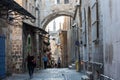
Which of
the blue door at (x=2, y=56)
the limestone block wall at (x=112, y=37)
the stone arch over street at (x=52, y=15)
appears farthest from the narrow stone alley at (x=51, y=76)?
the stone arch over street at (x=52, y=15)

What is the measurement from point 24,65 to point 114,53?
20.0 m

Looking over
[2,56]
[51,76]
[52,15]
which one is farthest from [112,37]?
[52,15]

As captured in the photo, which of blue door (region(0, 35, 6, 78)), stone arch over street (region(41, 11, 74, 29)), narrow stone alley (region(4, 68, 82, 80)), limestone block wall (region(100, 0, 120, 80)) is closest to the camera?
limestone block wall (region(100, 0, 120, 80))

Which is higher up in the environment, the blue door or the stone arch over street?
the stone arch over street

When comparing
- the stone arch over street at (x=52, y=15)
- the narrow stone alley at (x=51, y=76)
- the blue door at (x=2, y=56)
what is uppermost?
the stone arch over street at (x=52, y=15)

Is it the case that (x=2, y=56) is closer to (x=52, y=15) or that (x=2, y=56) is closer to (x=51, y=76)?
(x=51, y=76)

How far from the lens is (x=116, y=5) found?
10.9m

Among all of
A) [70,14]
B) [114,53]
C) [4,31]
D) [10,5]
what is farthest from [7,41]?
[70,14]

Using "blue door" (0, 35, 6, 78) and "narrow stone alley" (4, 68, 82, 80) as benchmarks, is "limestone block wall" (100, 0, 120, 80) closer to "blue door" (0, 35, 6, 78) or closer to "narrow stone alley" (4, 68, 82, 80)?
"blue door" (0, 35, 6, 78)

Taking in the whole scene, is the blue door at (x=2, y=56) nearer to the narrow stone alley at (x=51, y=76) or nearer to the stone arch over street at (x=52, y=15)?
the narrow stone alley at (x=51, y=76)

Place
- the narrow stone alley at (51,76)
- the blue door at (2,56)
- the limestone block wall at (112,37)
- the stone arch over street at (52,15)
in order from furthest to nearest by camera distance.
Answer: the stone arch over street at (52,15)
the narrow stone alley at (51,76)
the blue door at (2,56)
the limestone block wall at (112,37)

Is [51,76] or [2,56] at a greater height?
[2,56]

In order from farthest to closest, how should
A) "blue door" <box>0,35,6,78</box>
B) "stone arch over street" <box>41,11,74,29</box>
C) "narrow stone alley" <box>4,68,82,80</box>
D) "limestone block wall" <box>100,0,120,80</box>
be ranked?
"stone arch over street" <box>41,11,74,29</box>
"narrow stone alley" <box>4,68,82,80</box>
"blue door" <box>0,35,6,78</box>
"limestone block wall" <box>100,0,120,80</box>

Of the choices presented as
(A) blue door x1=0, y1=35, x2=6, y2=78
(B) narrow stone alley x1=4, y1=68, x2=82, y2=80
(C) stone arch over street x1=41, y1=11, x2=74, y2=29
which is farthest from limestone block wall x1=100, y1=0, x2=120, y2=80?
(C) stone arch over street x1=41, y1=11, x2=74, y2=29
